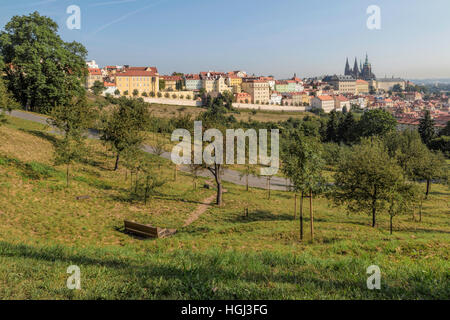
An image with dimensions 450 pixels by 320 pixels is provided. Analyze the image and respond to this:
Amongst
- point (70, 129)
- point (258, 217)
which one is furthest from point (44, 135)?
point (258, 217)

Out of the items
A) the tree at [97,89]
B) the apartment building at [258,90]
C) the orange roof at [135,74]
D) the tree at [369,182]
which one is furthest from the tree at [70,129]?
the apartment building at [258,90]

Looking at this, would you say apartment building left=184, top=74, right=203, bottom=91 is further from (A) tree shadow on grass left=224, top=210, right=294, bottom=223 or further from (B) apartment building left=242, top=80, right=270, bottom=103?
(A) tree shadow on grass left=224, top=210, right=294, bottom=223

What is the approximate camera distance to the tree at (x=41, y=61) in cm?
3225

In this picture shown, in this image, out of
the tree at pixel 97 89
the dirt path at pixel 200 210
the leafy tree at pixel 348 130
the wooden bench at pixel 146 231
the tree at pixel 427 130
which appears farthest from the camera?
A: the tree at pixel 97 89

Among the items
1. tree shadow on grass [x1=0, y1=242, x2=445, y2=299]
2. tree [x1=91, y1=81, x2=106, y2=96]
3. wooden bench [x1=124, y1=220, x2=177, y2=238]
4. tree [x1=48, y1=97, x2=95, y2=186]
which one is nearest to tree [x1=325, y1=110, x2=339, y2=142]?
tree [x1=48, y1=97, x2=95, y2=186]

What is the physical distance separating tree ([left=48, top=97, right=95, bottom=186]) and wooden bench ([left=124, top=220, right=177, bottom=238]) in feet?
26.6

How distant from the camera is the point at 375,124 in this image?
232 ft

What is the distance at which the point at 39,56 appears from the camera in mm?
32688

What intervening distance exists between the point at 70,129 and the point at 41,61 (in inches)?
726

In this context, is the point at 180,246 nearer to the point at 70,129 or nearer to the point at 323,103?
the point at 70,129

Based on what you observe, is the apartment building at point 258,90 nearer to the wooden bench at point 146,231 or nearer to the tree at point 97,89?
the tree at point 97,89

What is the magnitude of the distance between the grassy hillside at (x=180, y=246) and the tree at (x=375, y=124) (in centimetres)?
4758
